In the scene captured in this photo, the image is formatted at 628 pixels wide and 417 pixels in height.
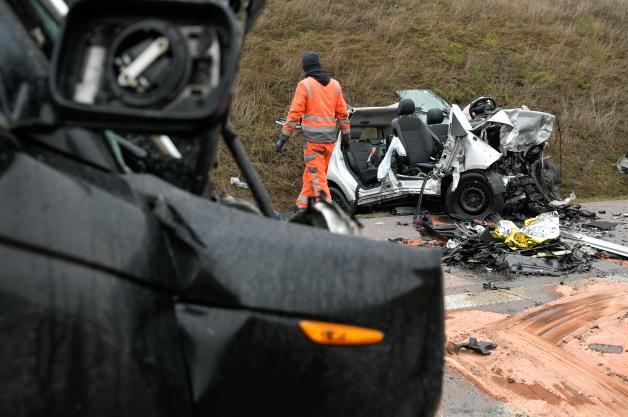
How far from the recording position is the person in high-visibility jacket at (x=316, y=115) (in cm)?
837

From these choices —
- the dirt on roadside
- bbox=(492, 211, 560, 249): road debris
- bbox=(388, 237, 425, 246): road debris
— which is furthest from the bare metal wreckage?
bbox=(388, 237, 425, 246): road debris

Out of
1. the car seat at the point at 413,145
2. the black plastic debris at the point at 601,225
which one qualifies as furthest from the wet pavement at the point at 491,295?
the car seat at the point at 413,145

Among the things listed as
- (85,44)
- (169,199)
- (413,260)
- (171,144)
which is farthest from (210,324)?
(171,144)

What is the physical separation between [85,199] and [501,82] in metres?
17.4

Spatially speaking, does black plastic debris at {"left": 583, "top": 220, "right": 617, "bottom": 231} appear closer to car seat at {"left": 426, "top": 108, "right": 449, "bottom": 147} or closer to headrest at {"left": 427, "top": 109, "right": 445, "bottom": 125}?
car seat at {"left": 426, "top": 108, "right": 449, "bottom": 147}

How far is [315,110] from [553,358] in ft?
16.1

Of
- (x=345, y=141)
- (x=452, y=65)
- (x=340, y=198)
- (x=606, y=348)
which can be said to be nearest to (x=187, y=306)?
(x=606, y=348)

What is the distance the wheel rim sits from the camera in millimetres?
9859

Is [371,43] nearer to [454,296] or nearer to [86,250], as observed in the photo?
[454,296]

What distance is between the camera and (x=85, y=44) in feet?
4.60

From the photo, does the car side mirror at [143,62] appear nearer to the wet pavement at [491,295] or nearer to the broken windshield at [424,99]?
the wet pavement at [491,295]

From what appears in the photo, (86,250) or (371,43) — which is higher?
(86,250)

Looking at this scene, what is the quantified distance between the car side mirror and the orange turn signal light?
19.8 inches

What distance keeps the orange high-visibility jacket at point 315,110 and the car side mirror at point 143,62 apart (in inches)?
276
